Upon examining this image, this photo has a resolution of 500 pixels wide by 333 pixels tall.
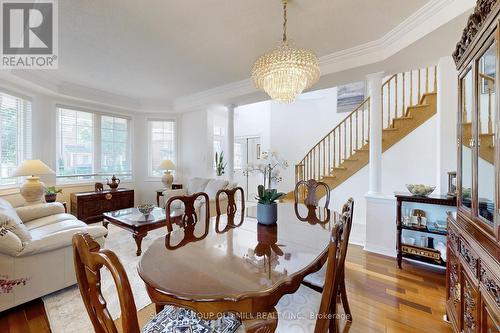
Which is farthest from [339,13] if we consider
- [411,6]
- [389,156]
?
[389,156]

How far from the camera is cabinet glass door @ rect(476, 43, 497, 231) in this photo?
1.10 metres

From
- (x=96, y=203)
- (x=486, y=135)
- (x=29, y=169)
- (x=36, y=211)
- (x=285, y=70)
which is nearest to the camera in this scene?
(x=486, y=135)

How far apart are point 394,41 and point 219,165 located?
4.36 m

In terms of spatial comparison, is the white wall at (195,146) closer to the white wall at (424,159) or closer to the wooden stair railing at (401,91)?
the white wall at (424,159)

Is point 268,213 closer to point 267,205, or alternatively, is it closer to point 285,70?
point 267,205

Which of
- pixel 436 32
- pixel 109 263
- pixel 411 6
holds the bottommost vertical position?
pixel 109 263

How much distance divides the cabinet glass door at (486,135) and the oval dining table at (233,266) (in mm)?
862

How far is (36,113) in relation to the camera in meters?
3.93

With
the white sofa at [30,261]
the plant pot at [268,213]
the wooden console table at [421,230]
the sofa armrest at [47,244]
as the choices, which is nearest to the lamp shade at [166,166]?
the white sofa at [30,261]

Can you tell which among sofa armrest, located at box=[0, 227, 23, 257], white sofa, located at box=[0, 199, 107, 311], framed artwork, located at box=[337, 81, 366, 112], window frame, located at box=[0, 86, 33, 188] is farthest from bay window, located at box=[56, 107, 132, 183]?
framed artwork, located at box=[337, 81, 366, 112]

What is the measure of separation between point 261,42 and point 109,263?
2760mm

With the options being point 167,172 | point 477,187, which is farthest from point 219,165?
point 477,187

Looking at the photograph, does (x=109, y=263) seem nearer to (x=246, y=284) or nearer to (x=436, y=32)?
(x=246, y=284)

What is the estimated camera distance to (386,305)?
6.19 ft
